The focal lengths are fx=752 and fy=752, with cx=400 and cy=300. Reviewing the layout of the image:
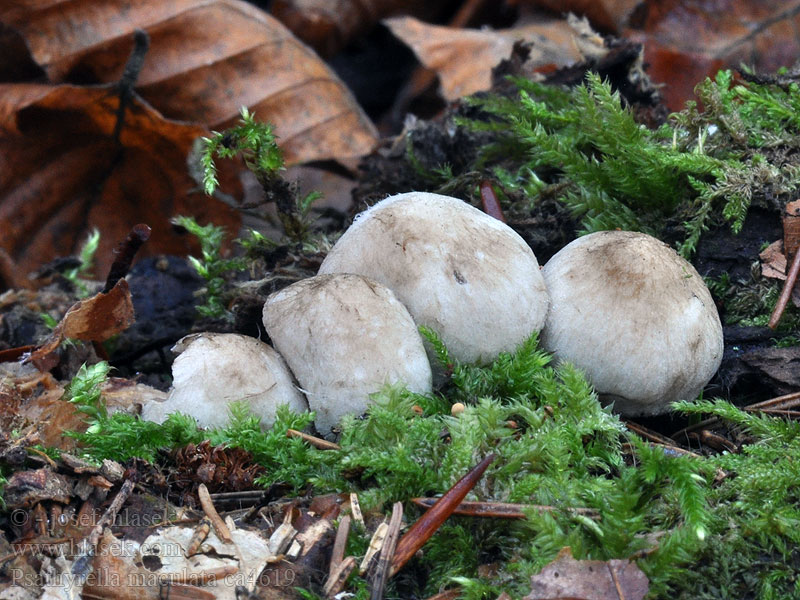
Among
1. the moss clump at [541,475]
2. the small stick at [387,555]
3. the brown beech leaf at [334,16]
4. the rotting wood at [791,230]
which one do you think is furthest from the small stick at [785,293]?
the brown beech leaf at [334,16]

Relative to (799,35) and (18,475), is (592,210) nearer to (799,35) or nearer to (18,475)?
(18,475)

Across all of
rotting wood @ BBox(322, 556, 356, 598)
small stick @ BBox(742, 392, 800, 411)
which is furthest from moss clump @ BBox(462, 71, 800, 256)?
rotting wood @ BBox(322, 556, 356, 598)

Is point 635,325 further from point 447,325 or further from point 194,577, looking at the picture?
point 194,577

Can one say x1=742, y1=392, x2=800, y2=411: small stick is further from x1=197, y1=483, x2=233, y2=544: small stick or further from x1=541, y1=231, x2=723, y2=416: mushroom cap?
x1=197, y1=483, x2=233, y2=544: small stick

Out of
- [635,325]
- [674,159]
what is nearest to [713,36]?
[674,159]

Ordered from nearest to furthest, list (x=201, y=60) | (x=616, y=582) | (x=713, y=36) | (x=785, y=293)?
(x=616, y=582) → (x=785, y=293) → (x=201, y=60) → (x=713, y=36)

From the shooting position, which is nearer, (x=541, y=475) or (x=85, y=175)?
(x=541, y=475)
